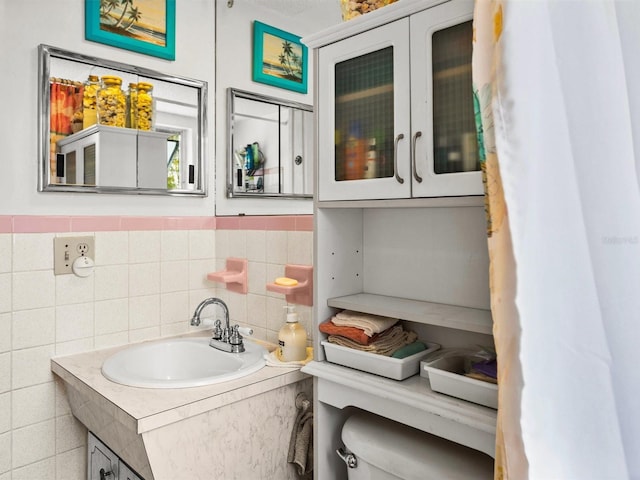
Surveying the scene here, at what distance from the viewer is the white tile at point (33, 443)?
4.81ft

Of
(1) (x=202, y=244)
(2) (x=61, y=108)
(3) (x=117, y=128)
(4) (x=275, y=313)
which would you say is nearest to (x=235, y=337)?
(4) (x=275, y=313)

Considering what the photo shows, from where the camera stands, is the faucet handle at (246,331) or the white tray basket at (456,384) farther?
the faucet handle at (246,331)

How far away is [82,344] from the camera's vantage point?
1592mm

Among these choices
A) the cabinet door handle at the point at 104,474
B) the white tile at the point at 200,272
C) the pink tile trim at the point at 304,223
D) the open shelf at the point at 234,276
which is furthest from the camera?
the white tile at the point at 200,272

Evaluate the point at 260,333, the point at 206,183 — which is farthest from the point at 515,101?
the point at 206,183

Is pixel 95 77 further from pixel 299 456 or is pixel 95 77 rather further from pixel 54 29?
pixel 299 456

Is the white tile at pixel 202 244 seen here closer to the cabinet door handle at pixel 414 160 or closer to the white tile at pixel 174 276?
the white tile at pixel 174 276

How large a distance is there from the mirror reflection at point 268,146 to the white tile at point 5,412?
3.25 ft

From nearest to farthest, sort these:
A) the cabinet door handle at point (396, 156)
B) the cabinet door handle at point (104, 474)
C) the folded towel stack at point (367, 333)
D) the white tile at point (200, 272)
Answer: the cabinet door handle at point (396, 156)
the folded towel stack at point (367, 333)
the cabinet door handle at point (104, 474)
the white tile at point (200, 272)

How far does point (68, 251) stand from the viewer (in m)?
1.55

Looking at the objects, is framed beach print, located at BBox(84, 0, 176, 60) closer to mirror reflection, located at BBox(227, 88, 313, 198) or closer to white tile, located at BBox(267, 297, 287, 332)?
mirror reflection, located at BBox(227, 88, 313, 198)

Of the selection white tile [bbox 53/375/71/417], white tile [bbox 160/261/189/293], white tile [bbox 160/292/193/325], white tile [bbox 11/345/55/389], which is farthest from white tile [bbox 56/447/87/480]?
white tile [bbox 160/261/189/293]

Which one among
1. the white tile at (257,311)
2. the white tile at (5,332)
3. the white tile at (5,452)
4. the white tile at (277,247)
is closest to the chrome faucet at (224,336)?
the white tile at (257,311)

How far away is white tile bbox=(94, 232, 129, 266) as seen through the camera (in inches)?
63.9
